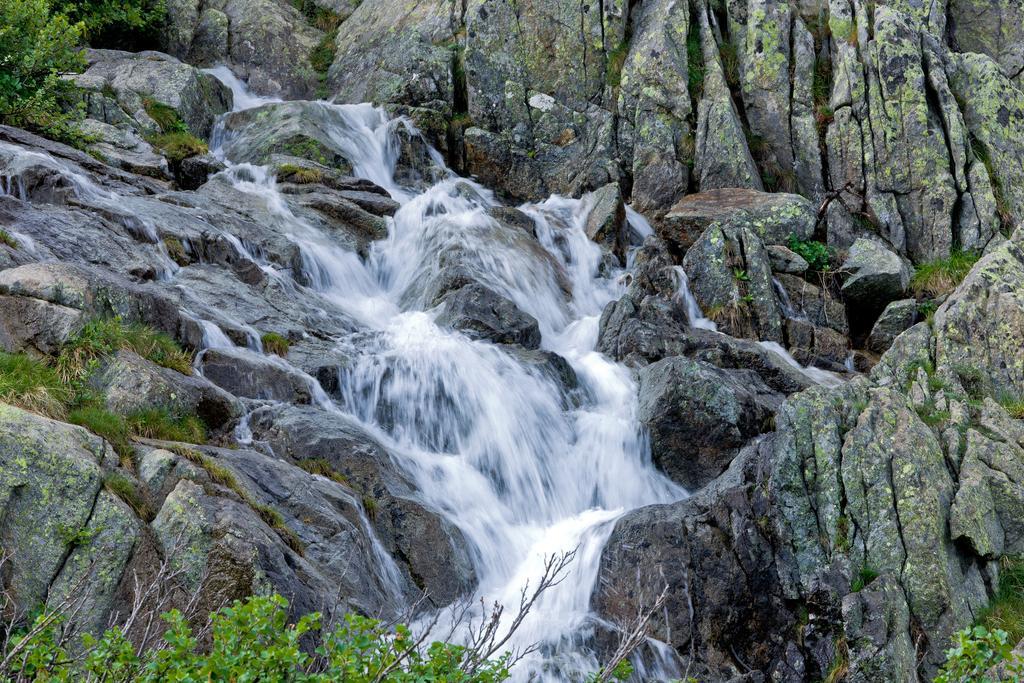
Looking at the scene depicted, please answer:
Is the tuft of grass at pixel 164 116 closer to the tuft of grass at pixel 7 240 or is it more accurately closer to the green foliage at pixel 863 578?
the tuft of grass at pixel 7 240

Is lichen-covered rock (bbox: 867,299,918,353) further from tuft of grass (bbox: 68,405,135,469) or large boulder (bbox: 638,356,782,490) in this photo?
tuft of grass (bbox: 68,405,135,469)

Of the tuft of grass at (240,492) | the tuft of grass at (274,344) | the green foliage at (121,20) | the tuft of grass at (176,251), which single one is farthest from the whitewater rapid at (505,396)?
the green foliage at (121,20)

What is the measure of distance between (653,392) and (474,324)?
138 inches

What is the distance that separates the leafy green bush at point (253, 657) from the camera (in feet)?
16.0

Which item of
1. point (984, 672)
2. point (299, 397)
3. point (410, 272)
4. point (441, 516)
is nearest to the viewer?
point (984, 672)

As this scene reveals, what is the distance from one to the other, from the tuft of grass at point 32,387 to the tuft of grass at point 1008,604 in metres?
9.57

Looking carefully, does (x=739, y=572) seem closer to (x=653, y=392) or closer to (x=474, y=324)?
(x=653, y=392)

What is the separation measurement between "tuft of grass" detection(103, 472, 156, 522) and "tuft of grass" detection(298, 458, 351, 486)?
2.75 metres

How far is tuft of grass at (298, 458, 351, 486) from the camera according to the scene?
10.8 m

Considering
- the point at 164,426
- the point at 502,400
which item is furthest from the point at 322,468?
the point at 502,400

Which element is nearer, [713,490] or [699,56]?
[713,490]

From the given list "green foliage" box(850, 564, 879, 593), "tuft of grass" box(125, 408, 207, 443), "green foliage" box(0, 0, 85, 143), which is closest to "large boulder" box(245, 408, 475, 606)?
"tuft of grass" box(125, 408, 207, 443)

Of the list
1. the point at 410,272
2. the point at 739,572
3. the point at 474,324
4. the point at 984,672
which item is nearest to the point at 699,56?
the point at 410,272

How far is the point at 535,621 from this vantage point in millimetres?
10188
